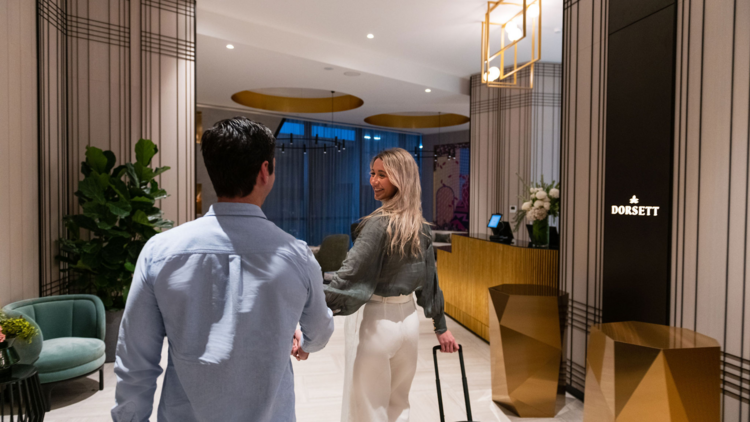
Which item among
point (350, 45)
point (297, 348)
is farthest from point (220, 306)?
point (350, 45)

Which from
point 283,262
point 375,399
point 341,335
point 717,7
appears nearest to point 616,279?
point 717,7

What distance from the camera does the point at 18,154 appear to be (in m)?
3.30

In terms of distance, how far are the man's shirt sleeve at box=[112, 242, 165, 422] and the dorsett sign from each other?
2.69 m

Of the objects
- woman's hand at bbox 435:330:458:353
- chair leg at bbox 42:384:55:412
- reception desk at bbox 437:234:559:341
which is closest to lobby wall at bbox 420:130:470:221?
reception desk at bbox 437:234:559:341

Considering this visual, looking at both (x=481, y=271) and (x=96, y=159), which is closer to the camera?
(x=96, y=159)

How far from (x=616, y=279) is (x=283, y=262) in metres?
2.59

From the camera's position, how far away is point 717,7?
2256mm

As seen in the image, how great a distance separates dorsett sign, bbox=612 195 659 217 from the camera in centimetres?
264

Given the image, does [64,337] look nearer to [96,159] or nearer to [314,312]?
[96,159]

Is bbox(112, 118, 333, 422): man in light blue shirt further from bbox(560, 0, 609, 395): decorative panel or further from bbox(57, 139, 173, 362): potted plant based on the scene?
bbox(57, 139, 173, 362): potted plant

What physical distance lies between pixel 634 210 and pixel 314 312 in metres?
→ 2.39

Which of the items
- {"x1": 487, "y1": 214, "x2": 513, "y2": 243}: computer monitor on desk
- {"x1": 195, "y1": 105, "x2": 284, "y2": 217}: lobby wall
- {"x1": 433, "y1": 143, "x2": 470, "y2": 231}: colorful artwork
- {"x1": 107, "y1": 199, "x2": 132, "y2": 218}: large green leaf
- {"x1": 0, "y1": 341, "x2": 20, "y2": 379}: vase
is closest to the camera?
{"x1": 0, "y1": 341, "x2": 20, "y2": 379}: vase

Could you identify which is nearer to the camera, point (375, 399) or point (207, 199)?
point (375, 399)

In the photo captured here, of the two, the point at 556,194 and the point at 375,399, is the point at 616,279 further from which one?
the point at 375,399
